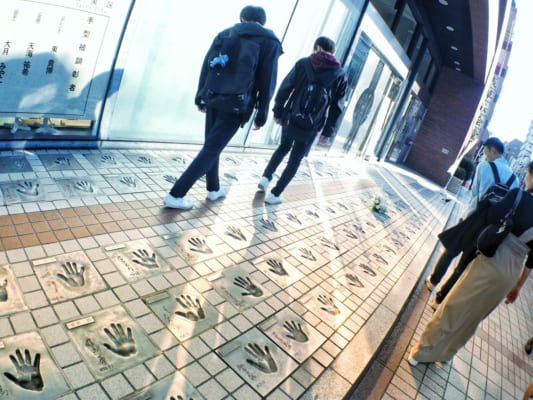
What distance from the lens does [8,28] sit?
306 cm

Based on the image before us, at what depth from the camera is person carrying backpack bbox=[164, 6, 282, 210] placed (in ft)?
10.6

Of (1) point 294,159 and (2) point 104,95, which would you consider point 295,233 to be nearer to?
(1) point 294,159

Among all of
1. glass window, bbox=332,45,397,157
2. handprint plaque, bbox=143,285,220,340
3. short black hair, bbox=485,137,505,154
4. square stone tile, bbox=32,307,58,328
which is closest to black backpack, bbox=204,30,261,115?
handprint plaque, bbox=143,285,220,340

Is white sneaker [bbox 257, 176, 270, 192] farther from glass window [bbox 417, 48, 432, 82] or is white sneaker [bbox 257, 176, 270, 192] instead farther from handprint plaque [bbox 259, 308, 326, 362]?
glass window [bbox 417, 48, 432, 82]

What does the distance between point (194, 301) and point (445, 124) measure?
18276 millimetres

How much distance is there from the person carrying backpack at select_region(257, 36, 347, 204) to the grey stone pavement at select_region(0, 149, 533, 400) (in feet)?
3.19

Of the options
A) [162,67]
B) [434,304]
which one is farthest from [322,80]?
[434,304]

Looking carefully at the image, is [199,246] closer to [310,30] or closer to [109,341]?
[109,341]

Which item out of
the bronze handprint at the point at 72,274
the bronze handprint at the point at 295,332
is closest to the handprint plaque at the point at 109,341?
the bronze handprint at the point at 72,274

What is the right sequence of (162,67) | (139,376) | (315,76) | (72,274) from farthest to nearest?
(162,67) < (315,76) < (72,274) < (139,376)

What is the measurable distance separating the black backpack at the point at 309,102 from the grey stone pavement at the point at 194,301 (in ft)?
3.73

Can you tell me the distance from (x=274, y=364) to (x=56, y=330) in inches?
50.0

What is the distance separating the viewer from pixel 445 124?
17.7m

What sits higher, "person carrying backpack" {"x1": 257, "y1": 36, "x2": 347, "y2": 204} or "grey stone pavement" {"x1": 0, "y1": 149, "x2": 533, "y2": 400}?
"person carrying backpack" {"x1": 257, "y1": 36, "x2": 347, "y2": 204}
